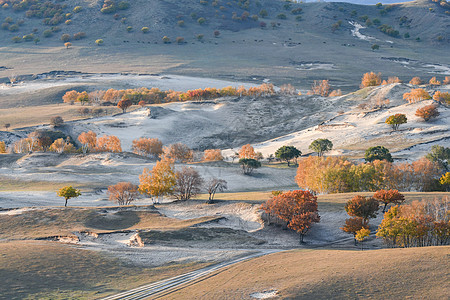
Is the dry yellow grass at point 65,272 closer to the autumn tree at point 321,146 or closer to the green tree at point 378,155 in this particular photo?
the green tree at point 378,155

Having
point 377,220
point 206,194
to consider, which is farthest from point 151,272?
point 206,194

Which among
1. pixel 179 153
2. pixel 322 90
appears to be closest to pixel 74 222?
pixel 179 153

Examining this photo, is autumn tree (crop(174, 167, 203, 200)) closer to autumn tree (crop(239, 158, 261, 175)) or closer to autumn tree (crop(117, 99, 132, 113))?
autumn tree (crop(239, 158, 261, 175))

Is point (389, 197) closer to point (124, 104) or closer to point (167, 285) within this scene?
point (167, 285)

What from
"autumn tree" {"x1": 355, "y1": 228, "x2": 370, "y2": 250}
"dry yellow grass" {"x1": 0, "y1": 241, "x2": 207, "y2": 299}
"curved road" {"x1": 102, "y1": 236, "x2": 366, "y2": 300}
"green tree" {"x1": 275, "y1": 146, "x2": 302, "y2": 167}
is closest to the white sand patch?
"curved road" {"x1": 102, "y1": 236, "x2": 366, "y2": 300}

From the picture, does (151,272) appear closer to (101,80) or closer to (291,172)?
(291,172)
